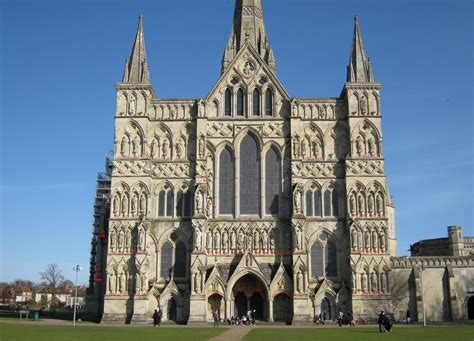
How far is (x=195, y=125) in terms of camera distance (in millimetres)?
57625

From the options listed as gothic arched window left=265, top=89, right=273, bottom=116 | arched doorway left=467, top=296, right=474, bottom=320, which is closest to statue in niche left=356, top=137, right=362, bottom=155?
gothic arched window left=265, top=89, right=273, bottom=116

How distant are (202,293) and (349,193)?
17423 mm

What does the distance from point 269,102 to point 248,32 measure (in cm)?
1349

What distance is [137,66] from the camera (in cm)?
5903

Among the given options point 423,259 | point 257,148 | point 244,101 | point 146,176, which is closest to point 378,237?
point 423,259

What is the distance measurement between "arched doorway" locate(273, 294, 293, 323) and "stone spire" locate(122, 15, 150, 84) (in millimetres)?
26114

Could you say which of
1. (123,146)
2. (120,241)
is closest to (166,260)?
(120,241)

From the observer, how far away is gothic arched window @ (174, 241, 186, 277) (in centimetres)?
5428

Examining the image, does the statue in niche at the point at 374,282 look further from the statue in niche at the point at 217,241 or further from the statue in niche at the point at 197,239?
the statue in niche at the point at 197,239

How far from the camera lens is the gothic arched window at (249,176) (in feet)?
183

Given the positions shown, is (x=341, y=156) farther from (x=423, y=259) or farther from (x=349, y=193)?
(x=423, y=259)

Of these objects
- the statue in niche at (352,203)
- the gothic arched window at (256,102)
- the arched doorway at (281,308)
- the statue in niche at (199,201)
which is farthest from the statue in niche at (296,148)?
the arched doorway at (281,308)

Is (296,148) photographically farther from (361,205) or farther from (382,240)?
(382,240)

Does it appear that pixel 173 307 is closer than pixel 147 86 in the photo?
Yes
